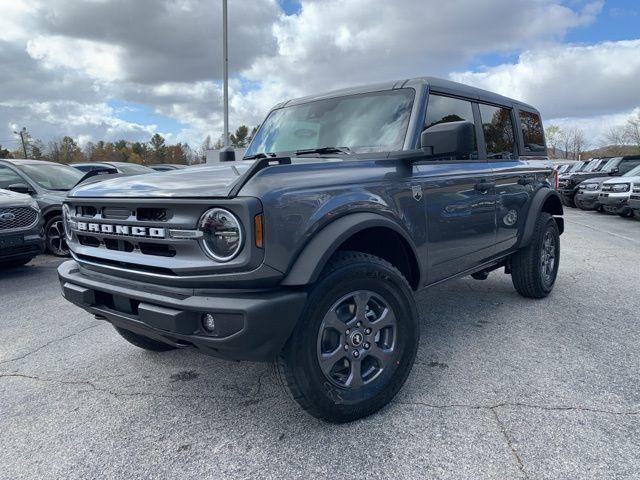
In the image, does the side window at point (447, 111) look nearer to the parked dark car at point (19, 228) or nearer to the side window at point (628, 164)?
the parked dark car at point (19, 228)

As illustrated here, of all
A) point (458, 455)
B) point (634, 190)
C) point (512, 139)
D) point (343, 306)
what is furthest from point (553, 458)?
point (634, 190)

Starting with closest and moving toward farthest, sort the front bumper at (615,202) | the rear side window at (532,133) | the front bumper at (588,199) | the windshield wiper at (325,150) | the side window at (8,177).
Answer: the windshield wiper at (325,150) < the rear side window at (532,133) < the side window at (8,177) < the front bumper at (615,202) < the front bumper at (588,199)

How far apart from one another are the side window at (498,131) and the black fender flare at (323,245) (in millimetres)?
1993

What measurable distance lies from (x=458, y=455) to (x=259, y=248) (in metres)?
1.34

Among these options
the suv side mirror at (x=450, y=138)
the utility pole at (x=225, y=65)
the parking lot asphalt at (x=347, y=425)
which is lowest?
the parking lot asphalt at (x=347, y=425)

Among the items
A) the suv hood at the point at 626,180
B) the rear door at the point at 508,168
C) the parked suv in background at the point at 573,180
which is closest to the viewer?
the rear door at the point at 508,168

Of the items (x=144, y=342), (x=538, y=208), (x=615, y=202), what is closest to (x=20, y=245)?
(x=144, y=342)

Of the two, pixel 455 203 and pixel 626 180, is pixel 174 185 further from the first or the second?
pixel 626 180

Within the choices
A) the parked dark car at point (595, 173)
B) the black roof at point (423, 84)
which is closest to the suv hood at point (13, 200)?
the black roof at point (423, 84)

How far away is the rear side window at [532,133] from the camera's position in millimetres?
4878

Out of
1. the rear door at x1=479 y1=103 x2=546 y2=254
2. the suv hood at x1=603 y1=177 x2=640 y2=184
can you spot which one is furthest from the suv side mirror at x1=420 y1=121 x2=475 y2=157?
the suv hood at x1=603 y1=177 x2=640 y2=184

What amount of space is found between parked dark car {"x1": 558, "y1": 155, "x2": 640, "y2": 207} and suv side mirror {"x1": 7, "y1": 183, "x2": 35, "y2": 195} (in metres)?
17.7

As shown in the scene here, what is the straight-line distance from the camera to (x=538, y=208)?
15.0 ft

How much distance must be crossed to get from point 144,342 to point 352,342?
1.72 m
